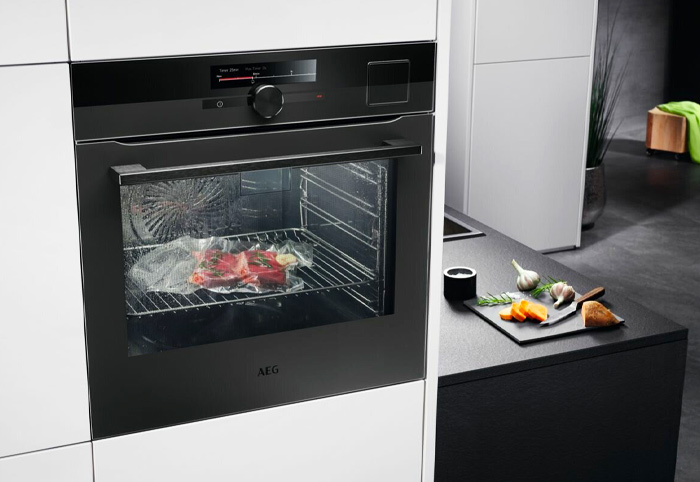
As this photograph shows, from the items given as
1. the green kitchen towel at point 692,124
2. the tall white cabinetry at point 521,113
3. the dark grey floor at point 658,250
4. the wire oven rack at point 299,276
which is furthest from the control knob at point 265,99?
the green kitchen towel at point 692,124

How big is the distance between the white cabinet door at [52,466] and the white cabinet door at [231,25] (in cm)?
70

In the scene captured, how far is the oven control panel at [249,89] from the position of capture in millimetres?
1604

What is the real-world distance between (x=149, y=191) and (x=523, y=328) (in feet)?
3.89

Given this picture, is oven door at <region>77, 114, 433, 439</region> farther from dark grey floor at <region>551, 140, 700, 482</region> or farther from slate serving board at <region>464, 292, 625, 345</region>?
dark grey floor at <region>551, 140, 700, 482</region>

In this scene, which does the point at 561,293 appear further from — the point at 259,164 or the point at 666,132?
the point at 666,132

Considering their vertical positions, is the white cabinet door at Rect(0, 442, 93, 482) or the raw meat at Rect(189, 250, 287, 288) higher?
the raw meat at Rect(189, 250, 287, 288)

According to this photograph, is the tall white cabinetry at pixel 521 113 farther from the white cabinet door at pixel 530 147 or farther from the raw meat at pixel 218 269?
the raw meat at pixel 218 269

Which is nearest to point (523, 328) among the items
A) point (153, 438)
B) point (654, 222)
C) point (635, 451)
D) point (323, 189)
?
point (635, 451)

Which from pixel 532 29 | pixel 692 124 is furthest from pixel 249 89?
pixel 692 124

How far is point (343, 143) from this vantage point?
5.91 ft

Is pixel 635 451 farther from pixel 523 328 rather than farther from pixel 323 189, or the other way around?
pixel 323 189

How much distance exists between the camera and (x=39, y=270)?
5.33 feet

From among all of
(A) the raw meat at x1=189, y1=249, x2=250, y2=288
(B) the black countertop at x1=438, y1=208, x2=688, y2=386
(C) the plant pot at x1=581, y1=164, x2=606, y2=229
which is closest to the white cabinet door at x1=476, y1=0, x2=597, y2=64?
(C) the plant pot at x1=581, y1=164, x2=606, y2=229

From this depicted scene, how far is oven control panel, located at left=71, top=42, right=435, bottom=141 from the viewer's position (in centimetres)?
160
